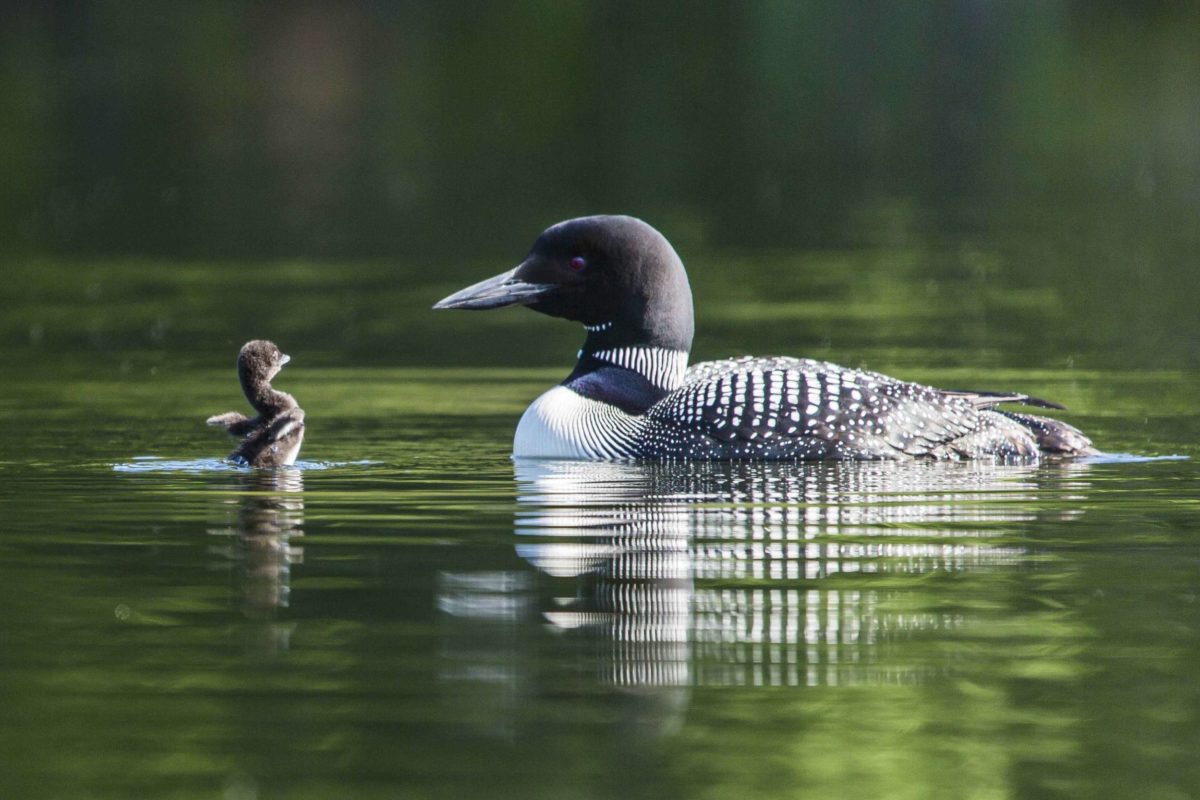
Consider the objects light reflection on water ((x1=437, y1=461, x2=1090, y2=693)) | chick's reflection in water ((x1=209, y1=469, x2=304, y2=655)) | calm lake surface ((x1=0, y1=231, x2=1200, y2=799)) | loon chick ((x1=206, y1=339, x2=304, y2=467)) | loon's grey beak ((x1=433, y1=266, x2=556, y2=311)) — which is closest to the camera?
calm lake surface ((x1=0, y1=231, x2=1200, y2=799))

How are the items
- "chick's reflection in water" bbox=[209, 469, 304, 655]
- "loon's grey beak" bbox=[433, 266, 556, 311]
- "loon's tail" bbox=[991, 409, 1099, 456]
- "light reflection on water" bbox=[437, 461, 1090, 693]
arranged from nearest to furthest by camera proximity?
1. "light reflection on water" bbox=[437, 461, 1090, 693]
2. "chick's reflection in water" bbox=[209, 469, 304, 655]
3. "loon's tail" bbox=[991, 409, 1099, 456]
4. "loon's grey beak" bbox=[433, 266, 556, 311]

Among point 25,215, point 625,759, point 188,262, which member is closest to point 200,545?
point 625,759

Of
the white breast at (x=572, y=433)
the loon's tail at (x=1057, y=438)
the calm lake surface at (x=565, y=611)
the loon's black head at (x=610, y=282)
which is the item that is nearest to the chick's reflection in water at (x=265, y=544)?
the calm lake surface at (x=565, y=611)

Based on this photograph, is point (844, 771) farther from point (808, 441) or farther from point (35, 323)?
point (35, 323)

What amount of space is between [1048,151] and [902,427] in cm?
1873

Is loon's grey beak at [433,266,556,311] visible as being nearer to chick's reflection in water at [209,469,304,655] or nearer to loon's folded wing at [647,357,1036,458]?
loon's folded wing at [647,357,1036,458]

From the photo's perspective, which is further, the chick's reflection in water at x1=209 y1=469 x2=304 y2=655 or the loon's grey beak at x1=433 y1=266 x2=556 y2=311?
the loon's grey beak at x1=433 y1=266 x2=556 y2=311

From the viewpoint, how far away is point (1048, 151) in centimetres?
2695

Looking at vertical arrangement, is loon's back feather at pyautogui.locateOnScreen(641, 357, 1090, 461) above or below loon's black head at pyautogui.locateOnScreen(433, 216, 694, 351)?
below

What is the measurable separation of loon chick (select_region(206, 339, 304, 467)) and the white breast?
0.86 meters

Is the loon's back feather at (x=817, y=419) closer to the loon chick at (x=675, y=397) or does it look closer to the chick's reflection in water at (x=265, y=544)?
the loon chick at (x=675, y=397)

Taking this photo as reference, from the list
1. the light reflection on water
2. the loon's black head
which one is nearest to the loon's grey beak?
the loon's black head

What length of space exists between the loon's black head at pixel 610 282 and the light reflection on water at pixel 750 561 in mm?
800

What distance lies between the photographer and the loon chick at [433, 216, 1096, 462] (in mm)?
8789
